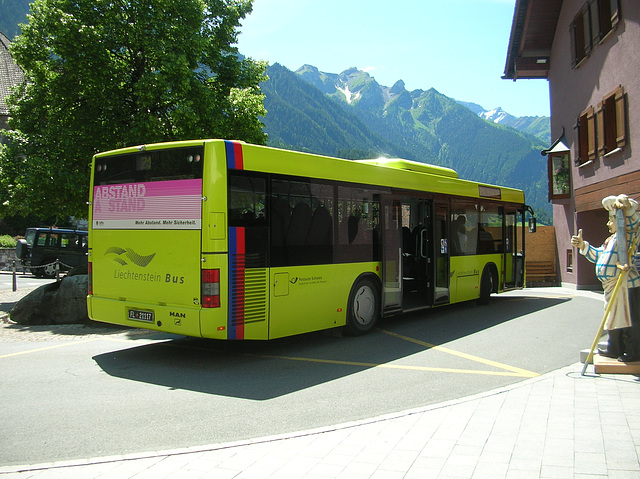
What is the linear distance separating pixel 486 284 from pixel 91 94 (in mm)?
11023

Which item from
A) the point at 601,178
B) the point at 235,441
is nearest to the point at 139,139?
the point at 235,441

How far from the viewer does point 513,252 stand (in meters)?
14.9

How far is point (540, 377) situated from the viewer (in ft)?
21.0

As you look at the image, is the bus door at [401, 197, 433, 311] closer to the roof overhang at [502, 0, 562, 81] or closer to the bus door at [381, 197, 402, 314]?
the bus door at [381, 197, 402, 314]

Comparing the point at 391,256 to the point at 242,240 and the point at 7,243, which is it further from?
the point at 7,243

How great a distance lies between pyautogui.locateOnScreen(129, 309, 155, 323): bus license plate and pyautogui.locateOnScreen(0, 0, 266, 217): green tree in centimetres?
754

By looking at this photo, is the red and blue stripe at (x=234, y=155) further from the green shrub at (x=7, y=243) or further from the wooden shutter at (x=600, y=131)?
the green shrub at (x=7, y=243)

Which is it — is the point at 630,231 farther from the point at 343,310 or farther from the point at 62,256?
the point at 62,256

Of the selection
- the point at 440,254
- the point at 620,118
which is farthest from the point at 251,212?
the point at 620,118

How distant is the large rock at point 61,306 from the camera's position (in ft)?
37.9

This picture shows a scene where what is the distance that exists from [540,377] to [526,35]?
1916 cm

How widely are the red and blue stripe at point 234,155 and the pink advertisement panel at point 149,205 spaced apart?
46 centimetres

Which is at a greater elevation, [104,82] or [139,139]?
[104,82]

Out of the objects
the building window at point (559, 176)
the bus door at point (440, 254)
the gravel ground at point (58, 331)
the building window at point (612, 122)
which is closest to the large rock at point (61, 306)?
the gravel ground at point (58, 331)
